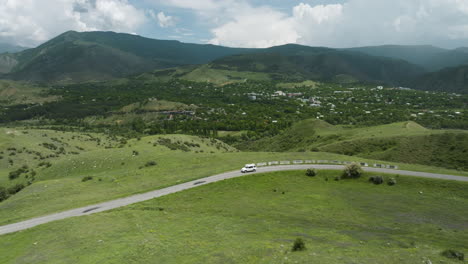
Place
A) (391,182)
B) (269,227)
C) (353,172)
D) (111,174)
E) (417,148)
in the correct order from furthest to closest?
(417,148) < (111,174) < (353,172) < (391,182) < (269,227)

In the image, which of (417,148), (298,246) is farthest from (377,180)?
(417,148)

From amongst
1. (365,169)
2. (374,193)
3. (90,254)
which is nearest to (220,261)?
(90,254)

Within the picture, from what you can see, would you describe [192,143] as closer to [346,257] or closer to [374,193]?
[374,193]

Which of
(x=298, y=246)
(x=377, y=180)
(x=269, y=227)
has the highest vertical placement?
(x=298, y=246)

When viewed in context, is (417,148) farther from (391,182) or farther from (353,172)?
(353,172)

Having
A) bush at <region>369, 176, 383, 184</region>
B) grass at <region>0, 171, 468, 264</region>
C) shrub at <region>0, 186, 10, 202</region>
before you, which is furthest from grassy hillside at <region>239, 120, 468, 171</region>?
shrub at <region>0, 186, 10, 202</region>

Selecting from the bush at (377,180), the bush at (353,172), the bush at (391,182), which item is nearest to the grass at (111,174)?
the bush at (353,172)

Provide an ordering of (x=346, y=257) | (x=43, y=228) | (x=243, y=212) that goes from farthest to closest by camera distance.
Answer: (x=243, y=212) → (x=43, y=228) → (x=346, y=257)
